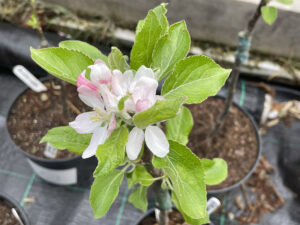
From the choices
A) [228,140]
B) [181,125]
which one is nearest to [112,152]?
[181,125]

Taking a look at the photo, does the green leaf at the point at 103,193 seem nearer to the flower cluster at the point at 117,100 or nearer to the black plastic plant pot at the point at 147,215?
the flower cluster at the point at 117,100

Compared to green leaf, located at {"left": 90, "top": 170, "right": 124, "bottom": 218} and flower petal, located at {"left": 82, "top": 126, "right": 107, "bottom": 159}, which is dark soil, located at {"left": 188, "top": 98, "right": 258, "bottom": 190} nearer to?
green leaf, located at {"left": 90, "top": 170, "right": 124, "bottom": 218}

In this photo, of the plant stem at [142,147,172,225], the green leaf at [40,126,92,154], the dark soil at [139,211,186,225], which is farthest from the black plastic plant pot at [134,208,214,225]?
the green leaf at [40,126,92,154]

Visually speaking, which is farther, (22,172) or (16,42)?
(16,42)

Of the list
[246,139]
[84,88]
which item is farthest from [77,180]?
[84,88]

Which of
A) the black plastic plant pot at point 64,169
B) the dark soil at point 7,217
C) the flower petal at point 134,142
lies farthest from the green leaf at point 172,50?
the dark soil at point 7,217

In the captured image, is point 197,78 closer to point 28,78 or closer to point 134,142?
point 134,142

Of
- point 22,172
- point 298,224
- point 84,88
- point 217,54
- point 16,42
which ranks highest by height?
point 84,88

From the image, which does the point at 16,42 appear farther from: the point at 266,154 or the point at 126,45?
the point at 266,154
